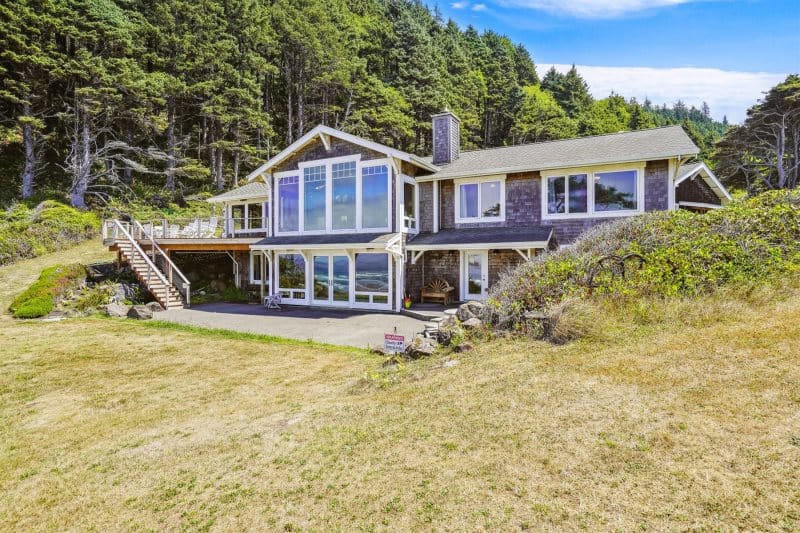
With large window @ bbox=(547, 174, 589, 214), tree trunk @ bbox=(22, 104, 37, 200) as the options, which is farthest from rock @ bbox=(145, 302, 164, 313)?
tree trunk @ bbox=(22, 104, 37, 200)

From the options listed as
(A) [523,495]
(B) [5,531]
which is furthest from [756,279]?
(B) [5,531]

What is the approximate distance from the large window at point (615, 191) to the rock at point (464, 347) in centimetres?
→ 907

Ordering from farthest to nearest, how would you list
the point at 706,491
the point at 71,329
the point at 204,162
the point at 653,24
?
the point at 204,162
the point at 71,329
the point at 653,24
the point at 706,491

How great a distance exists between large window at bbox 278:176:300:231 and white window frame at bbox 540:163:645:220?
978 cm

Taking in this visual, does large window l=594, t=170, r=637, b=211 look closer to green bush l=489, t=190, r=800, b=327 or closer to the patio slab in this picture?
green bush l=489, t=190, r=800, b=327

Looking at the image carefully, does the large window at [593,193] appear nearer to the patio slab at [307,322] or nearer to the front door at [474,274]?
the front door at [474,274]

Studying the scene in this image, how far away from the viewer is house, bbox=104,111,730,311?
43.9 feet

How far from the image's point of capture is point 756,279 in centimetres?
641

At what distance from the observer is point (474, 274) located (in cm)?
1532

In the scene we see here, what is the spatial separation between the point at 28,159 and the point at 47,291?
1796 cm

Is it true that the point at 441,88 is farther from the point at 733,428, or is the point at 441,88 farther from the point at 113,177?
the point at 733,428

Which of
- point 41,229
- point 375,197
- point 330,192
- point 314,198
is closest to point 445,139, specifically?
point 375,197

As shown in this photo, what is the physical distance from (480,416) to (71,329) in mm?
13145

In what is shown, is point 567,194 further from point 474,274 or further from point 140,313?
point 140,313
